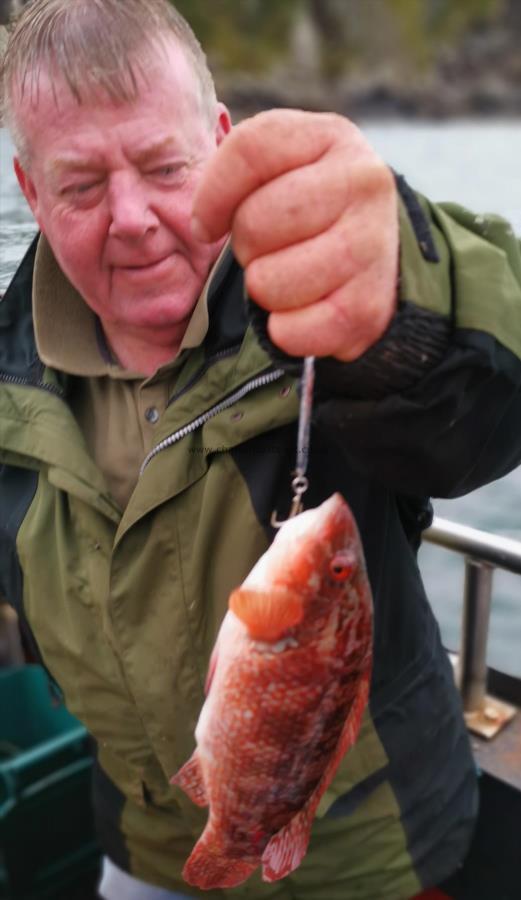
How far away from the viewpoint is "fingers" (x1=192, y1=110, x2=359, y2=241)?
120 cm

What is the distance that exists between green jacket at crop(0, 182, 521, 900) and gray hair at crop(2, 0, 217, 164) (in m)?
0.45

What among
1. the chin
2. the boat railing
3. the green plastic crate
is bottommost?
the green plastic crate

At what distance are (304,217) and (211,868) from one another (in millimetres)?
1338

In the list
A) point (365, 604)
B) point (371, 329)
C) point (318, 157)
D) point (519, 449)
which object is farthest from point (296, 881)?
point (318, 157)

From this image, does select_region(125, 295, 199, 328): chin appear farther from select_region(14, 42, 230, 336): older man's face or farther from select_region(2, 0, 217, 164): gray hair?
select_region(2, 0, 217, 164): gray hair

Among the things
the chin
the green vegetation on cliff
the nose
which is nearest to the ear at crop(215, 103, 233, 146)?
the nose

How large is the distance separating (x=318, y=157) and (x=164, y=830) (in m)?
1.79

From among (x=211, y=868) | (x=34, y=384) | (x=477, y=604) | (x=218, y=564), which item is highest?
(x=34, y=384)

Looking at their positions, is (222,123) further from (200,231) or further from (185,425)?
(200,231)

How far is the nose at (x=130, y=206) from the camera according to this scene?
1859mm

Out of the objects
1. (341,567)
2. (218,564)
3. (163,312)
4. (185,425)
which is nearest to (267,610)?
(341,567)

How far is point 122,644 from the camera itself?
201 cm

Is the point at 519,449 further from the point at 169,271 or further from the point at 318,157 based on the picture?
the point at 169,271

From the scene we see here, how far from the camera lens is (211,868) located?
1.76 meters
